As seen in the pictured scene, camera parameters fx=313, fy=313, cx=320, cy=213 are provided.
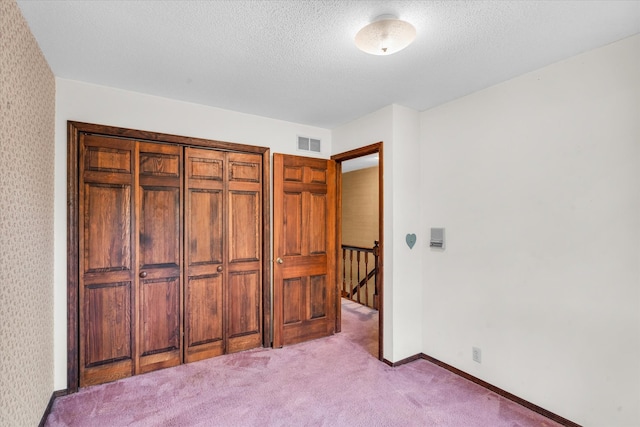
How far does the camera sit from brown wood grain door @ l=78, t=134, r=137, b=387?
266 cm

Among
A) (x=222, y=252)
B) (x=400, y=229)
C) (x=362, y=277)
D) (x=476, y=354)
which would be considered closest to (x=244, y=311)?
(x=222, y=252)

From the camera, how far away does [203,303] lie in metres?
3.20

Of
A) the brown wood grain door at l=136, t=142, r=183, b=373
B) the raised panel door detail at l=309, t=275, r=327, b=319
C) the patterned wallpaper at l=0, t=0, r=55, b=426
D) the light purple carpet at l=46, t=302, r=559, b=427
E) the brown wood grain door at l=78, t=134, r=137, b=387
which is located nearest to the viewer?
the patterned wallpaper at l=0, t=0, r=55, b=426

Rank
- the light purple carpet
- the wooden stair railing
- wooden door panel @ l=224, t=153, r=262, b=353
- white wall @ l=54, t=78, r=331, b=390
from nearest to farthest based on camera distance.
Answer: the light purple carpet, white wall @ l=54, t=78, r=331, b=390, wooden door panel @ l=224, t=153, r=262, b=353, the wooden stair railing

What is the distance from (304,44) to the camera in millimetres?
2076

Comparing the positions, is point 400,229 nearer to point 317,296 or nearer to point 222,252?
point 317,296

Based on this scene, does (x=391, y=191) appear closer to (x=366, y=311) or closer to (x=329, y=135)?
(x=329, y=135)

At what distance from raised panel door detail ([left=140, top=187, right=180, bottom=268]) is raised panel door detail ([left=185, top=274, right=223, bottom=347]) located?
1.10 ft

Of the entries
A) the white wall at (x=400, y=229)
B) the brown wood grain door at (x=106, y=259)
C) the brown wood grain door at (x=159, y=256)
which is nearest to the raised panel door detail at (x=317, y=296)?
the white wall at (x=400, y=229)

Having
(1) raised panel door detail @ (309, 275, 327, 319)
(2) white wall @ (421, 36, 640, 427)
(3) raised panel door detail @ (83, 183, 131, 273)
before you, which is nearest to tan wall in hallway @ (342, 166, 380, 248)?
(1) raised panel door detail @ (309, 275, 327, 319)

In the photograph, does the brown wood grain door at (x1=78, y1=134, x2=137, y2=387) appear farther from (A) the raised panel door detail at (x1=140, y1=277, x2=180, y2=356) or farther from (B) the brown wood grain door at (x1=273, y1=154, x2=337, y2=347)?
(B) the brown wood grain door at (x1=273, y1=154, x2=337, y2=347)

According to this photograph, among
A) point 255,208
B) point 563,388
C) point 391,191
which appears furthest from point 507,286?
point 255,208

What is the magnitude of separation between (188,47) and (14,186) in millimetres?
1306

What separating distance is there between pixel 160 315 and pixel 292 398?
148 cm
